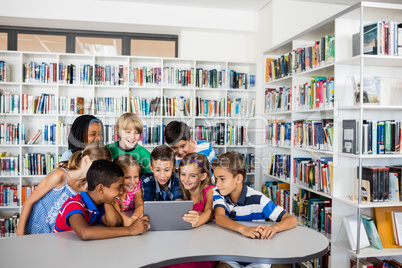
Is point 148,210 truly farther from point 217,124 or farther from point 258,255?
point 217,124

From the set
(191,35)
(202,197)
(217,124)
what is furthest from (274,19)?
(202,197)

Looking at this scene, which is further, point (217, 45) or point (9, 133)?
point (217, 45)

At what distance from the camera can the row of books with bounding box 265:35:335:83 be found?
3154 mm

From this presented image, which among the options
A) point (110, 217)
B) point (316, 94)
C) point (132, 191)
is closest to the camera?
point (110, 217)

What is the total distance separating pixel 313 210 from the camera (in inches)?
134

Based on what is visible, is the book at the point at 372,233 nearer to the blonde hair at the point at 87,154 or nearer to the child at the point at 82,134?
the blonde hair at the point at 87,154

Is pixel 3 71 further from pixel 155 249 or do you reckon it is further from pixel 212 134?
pixel 155 249

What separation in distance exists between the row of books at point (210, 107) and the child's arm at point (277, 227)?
2.94 m

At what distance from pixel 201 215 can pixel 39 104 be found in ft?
10.9

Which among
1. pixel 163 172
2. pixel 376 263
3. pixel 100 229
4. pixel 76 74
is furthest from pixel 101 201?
pixel 76 74

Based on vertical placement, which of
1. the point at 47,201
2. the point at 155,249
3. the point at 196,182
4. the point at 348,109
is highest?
the point at 348,109

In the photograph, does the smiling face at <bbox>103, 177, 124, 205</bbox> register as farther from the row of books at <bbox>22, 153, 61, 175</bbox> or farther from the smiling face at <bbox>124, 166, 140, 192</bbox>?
the row of books at <bbox>22, 153, 61, 175</bbox>

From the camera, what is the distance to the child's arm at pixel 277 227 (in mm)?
1819

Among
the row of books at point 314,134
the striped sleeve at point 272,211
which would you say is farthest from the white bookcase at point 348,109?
the striped sleeve at point 272,211
